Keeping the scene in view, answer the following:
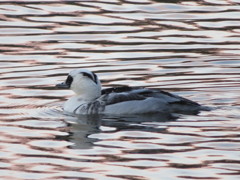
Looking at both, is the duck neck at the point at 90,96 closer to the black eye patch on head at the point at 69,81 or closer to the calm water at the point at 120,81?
the black eye patch on head at the point at 69,81

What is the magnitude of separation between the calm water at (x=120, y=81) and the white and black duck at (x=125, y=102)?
0.26 meters

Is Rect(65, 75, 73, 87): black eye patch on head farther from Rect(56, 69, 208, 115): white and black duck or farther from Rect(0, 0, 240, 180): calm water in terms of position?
Rect(0, 0, 240, 180): calm water

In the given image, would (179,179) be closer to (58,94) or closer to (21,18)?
(58,94)

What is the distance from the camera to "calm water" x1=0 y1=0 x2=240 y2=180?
47.2 ft

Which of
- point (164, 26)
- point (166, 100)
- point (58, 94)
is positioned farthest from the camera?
point (164, 26)

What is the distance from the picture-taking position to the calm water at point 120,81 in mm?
14383

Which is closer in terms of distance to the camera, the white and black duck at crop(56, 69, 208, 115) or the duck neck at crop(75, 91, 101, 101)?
the white and black duck at crop(56, 69, 208, 115)

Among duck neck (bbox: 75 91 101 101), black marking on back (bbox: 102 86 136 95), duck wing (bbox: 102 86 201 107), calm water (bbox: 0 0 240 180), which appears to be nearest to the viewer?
calm water (bbox: 0 0 240 180)

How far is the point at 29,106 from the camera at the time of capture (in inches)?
723

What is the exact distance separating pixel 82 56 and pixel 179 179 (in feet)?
28.5

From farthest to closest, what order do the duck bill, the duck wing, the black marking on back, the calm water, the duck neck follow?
the duck neck < the duck bill < the black marking on back < the duck wing < the calm water

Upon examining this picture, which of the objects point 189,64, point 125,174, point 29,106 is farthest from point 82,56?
point 125,174

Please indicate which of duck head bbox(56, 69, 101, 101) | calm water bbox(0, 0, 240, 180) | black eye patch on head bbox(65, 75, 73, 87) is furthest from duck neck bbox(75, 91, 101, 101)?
calm water bbox(0, 0, 240, 180)

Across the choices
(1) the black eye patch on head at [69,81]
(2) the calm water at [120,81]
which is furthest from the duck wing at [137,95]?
(1) the black eye patch on head at [69,81]
